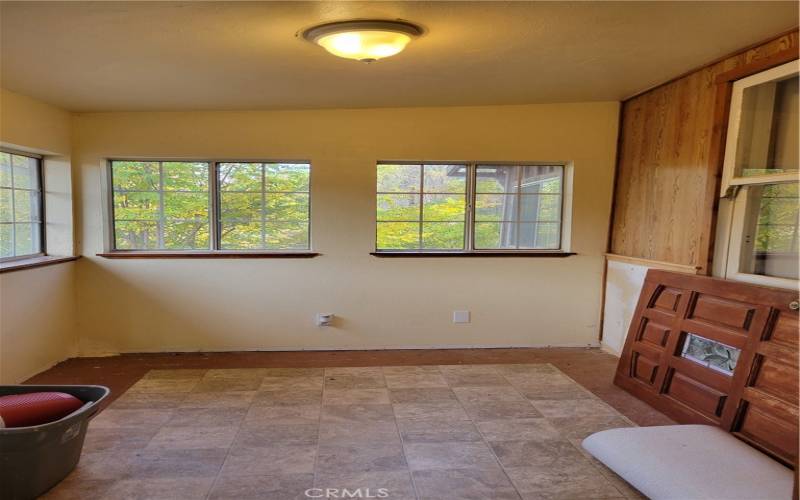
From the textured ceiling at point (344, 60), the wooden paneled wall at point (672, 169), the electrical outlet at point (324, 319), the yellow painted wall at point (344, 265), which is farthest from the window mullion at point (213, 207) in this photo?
the wooden paneled wall at point (672, 169)

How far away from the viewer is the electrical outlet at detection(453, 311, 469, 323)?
14.1 feet

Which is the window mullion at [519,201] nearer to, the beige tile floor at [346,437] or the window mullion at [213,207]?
the beige tile floor at [346,437]

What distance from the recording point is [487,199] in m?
4.28

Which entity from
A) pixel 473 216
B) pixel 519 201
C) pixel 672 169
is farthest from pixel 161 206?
pixel 672 169

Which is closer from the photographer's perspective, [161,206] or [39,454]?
[39,454]

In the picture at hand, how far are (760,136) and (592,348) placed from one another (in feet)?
7.67

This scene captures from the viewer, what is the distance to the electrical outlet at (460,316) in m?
4.29

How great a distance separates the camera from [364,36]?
2.27 metres

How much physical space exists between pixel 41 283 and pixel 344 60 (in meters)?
3.04

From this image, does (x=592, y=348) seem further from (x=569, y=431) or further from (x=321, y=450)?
(x=321, y=450)

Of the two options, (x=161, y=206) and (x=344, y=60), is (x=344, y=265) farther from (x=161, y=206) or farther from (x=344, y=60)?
(x=344, y=60)

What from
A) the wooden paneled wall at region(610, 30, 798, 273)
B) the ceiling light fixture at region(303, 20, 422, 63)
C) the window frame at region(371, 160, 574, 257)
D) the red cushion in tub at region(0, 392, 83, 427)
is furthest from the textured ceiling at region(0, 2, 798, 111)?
the red cushion in tub at region(0, 392, 83, 427)

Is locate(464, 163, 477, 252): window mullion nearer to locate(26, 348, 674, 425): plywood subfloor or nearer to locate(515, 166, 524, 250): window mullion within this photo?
locate(515, 166, 524, 250): window mullion

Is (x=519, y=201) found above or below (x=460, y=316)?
above
